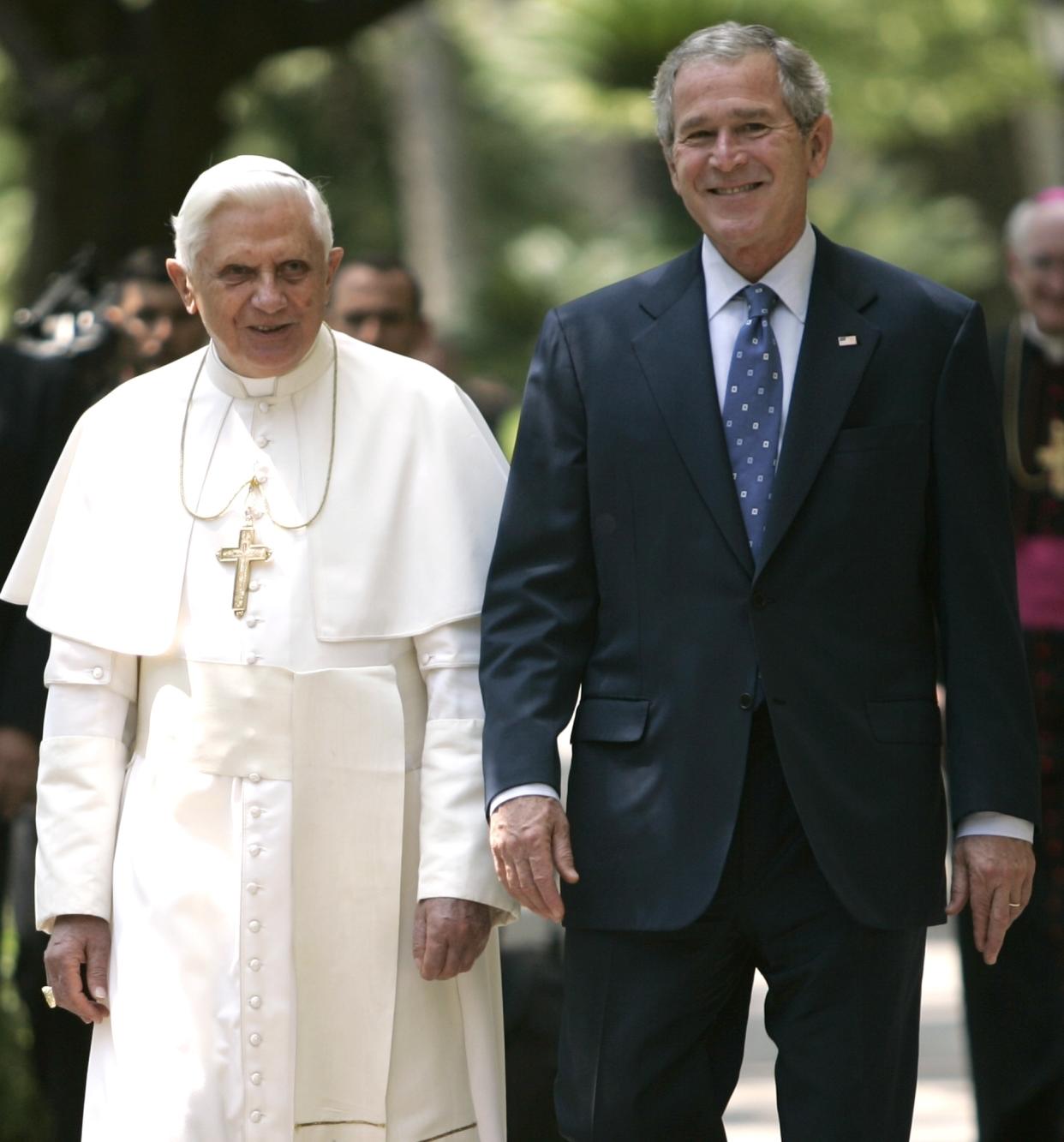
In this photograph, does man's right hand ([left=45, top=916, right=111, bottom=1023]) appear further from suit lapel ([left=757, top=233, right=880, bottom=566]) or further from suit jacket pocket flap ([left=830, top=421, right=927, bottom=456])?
suit jacket pocket flap ([left=830, top=421, right=927, bottom=456])

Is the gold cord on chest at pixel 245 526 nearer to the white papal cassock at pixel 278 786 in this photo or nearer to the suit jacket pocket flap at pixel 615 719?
the white papal cassock at pixel 278 786

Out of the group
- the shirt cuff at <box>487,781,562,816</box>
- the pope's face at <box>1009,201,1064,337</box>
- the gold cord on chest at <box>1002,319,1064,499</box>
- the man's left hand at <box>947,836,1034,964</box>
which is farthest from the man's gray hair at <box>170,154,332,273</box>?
the pope's face at <box>1009,201,1064,337</box>

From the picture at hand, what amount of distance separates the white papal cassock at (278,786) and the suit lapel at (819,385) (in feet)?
1.99

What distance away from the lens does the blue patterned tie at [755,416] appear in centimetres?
404

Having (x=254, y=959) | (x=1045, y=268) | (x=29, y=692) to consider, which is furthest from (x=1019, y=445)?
(x=254, y=959)

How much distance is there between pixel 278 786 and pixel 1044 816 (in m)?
2.65

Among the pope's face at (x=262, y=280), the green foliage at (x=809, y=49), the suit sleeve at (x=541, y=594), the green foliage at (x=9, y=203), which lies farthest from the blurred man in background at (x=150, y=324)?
the green foliage at (x=9, y=203)

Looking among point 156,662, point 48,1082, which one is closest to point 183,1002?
point 156,662

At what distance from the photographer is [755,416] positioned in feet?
13.4

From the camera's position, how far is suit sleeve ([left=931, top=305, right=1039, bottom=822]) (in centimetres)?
401

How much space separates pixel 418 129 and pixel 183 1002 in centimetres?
1573

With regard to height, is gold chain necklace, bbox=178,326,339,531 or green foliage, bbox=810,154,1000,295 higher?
green foliage, bbox=810,154,1000,295

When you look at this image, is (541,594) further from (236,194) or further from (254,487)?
(236,194)

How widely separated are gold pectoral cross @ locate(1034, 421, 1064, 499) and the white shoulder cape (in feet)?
Answer: 6.82
